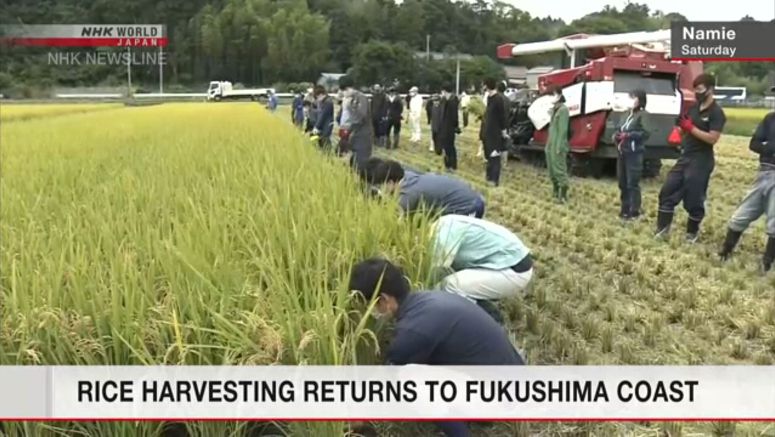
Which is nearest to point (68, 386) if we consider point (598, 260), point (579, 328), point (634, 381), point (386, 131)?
point (634, 381)

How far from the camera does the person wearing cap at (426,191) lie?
3883 mm

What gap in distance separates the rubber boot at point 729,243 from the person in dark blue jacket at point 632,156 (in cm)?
156

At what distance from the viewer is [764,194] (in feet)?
15.9

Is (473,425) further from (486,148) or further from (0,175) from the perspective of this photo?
(486,148)

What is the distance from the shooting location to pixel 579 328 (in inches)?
144

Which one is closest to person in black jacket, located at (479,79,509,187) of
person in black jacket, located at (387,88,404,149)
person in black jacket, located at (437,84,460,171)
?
person in black jacket, located at (437,84,460,171)

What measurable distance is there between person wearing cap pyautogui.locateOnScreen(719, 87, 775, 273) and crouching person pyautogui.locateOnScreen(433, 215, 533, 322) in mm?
2403

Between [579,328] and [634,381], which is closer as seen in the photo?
[634,381]

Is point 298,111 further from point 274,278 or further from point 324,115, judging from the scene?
point 274,278

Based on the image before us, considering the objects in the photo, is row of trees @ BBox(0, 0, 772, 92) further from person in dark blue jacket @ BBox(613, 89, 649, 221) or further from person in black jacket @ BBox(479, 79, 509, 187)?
person in dark blue jacket @ BBox(613, 89, 649, 221)

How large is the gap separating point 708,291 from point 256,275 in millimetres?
2867

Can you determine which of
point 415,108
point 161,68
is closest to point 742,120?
point 415,108

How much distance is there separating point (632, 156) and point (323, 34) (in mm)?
4490

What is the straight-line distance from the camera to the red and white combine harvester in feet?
30.4
